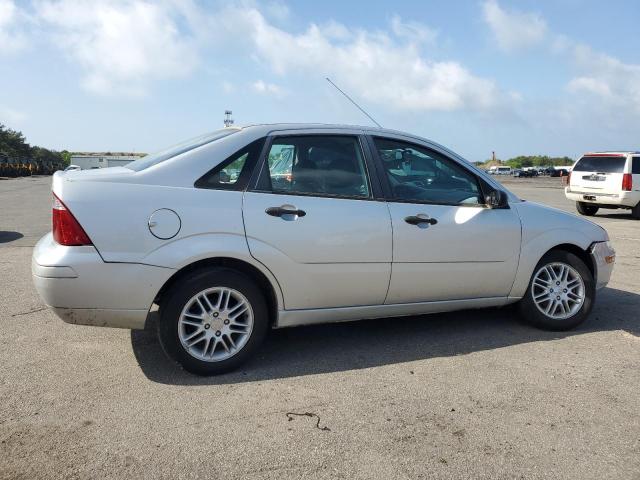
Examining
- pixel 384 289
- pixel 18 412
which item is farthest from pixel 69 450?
pixel 384 289

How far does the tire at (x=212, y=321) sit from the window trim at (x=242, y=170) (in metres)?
0.55

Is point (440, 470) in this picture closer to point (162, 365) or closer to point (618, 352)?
point (162, 365)

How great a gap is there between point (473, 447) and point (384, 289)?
1451 millimetres

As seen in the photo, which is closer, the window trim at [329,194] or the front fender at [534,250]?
the window trim at [329,194]

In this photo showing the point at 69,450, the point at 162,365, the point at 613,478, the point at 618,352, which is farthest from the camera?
the point at 618,352

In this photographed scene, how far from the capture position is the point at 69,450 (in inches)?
109

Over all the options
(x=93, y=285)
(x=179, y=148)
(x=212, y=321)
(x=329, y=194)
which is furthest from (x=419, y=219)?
(x=93, y=285)

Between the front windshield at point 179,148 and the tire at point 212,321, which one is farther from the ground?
the front windshield at point 179,148

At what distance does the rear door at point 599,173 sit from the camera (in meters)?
14.7

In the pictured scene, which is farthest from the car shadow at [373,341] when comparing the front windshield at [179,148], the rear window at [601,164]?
the rear window at [601,164]

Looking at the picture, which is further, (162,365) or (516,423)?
(162,365)

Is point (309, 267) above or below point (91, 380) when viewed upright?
above

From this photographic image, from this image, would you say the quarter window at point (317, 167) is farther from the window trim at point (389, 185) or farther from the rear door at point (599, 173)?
the rear door at point (599, 173)

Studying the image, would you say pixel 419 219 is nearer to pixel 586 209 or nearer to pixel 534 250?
pixel 534 250
